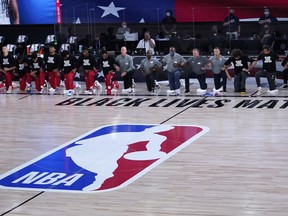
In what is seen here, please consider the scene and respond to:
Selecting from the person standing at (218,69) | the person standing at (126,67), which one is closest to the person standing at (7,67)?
the person standing at (126,67)

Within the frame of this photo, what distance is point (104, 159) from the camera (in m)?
16.4

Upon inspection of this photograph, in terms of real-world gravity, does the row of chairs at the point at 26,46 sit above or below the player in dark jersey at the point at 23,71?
above

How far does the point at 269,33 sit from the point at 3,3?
12.4 m

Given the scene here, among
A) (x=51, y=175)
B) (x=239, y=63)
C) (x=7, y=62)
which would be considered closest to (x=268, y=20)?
(x=239, y=63)

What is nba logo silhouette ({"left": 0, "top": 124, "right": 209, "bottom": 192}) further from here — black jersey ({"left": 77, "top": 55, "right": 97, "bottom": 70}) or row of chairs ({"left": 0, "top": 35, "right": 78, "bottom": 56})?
row of chairs ({"left": 0, "top": 35, "right": 78, "bottom": 56})

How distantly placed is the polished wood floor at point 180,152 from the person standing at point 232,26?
69.3 inches

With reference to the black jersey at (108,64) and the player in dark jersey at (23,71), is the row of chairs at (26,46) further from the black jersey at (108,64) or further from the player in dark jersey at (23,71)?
the black jersey at (108,64)

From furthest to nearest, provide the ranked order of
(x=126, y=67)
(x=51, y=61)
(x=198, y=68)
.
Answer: (x=51, y=61) < (x=126, y=67) < (x=198, y=68)

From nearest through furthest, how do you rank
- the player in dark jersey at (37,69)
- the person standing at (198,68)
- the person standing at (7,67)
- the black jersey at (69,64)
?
the person standing at (198,68), the black jersey at (69,64), the player in dark jersey at (37,69), the person standing at (7,67)

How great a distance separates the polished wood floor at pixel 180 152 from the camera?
504 inches

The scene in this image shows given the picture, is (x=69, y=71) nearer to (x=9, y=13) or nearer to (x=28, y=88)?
(x=28, y=88)

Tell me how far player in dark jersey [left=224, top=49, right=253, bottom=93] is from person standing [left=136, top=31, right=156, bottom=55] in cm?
399

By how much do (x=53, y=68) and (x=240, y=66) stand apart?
6303 mm

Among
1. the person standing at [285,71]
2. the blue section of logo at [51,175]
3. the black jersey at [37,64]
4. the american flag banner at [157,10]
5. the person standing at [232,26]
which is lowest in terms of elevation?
the blue section of logo at [51,175]
